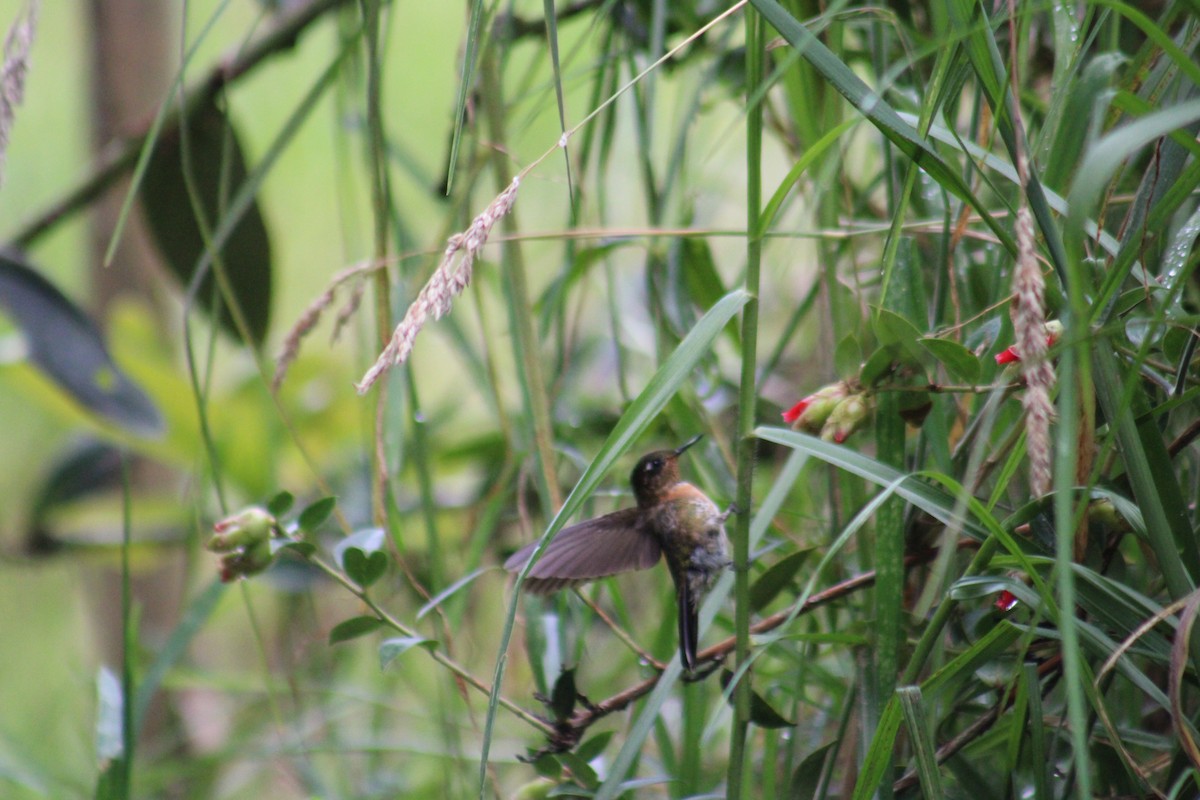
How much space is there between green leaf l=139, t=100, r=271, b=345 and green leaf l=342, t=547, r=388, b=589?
0.71m

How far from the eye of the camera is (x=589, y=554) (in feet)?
2.50

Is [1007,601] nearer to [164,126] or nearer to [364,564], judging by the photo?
[364,564]

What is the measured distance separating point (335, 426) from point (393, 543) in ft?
3.34

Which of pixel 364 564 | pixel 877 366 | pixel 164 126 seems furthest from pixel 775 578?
pixel 164 126

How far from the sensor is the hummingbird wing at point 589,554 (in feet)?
2.39

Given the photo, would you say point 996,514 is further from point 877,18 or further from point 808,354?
point 808,354

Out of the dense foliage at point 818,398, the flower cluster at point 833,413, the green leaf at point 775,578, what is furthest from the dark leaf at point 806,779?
the flower cluster at point 833,413

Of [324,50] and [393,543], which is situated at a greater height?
[324,50]

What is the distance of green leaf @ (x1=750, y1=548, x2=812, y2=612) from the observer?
668mm

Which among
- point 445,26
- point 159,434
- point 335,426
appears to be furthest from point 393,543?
point 445,26

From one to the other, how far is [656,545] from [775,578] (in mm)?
173

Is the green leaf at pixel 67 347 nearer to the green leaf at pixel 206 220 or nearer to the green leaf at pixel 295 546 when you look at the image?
the green leaf at pixel 206 220

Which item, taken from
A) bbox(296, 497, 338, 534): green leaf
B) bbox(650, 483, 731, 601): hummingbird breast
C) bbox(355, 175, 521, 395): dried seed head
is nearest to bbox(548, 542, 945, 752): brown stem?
bbox(650, 483, 731, 601): hummingbird breast

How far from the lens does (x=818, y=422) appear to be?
2.02 feet
